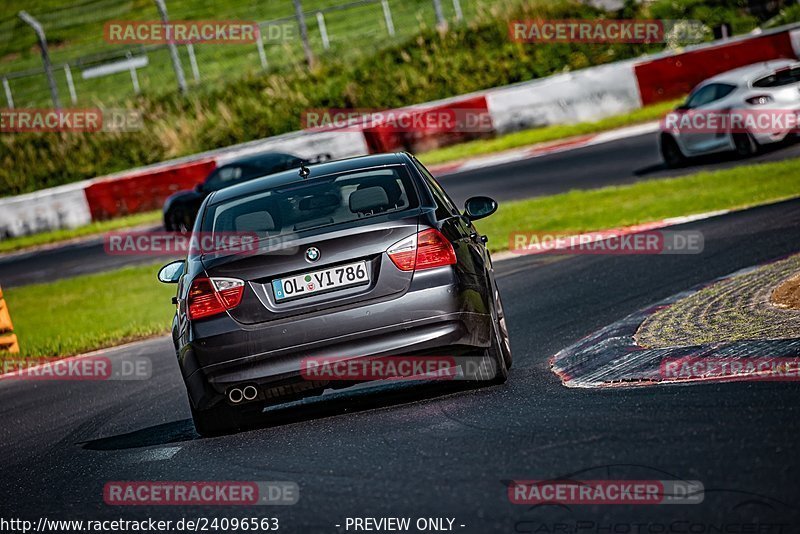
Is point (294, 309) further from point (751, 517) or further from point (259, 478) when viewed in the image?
point (751, 517)

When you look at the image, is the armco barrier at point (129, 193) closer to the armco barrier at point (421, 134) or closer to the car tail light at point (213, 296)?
the armco barrier at point (421, 134)

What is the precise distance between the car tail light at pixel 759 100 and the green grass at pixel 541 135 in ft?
24.3

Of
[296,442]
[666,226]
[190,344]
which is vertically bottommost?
[666,226]

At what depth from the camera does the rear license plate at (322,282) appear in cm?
694

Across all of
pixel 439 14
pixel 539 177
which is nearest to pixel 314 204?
pixel 539 177

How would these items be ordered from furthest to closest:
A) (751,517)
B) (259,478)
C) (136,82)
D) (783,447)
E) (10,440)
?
1. (136,82)
2. (10,440)
3. (259,478)
4. (783,447)
5. (751,517)

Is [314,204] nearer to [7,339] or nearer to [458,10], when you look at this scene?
[7,339]

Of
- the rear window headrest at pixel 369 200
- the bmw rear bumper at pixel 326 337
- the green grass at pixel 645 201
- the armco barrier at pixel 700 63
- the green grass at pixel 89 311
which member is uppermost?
the rear window headrest at pixel 369 200

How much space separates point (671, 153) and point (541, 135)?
7463mm

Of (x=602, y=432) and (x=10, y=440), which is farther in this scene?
(x=10, y=440)

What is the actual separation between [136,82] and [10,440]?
101ft

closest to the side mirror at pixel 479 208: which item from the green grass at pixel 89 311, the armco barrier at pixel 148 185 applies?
the green grass at pixel 89 311

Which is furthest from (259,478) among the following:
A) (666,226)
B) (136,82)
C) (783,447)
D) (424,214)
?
(136,82)

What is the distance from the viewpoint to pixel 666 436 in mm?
5496
